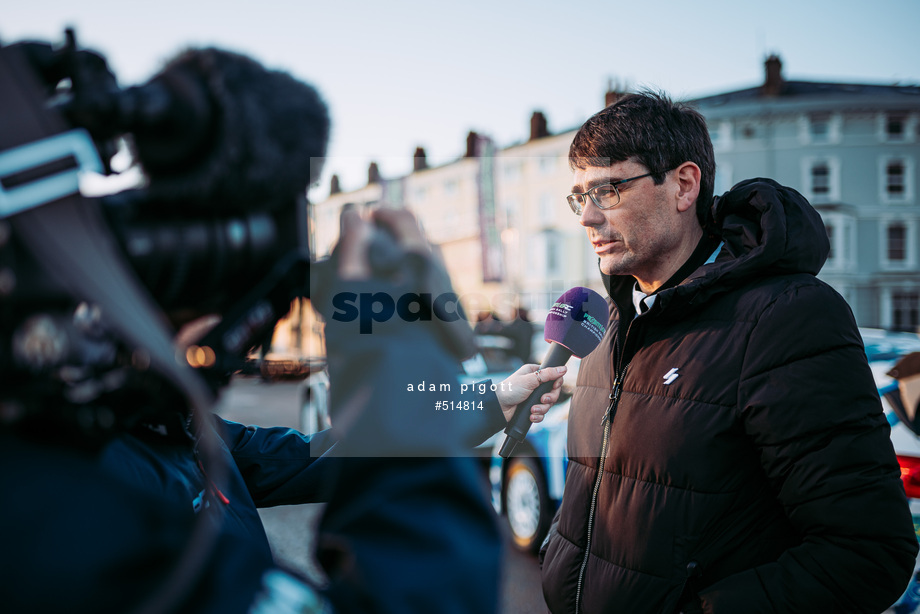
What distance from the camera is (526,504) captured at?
5.16 meters

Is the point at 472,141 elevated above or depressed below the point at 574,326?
above

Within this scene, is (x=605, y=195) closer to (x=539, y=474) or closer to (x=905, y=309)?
(x=539, y=474)

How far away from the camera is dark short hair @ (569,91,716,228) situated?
1.86m

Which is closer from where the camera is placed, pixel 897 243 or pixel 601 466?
pixel 601 466

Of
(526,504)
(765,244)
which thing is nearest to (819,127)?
(526,504)

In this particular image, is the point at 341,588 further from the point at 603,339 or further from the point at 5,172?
the point at 603,339

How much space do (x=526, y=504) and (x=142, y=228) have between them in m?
4.82

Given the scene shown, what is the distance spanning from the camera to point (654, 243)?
75.0 inches

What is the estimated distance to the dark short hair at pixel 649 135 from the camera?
1.86 m

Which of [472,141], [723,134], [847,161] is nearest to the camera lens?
[472,141]

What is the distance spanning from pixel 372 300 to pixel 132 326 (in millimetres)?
276

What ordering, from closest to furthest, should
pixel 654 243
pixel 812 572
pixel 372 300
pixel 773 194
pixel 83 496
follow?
pixel 83 496
pixel 372 300
pixel 812 572
pixel 773 194
pixel 654 243

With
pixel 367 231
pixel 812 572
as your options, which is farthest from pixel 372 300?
pixel 812 572

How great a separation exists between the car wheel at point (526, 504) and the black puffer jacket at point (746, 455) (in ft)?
10.2
